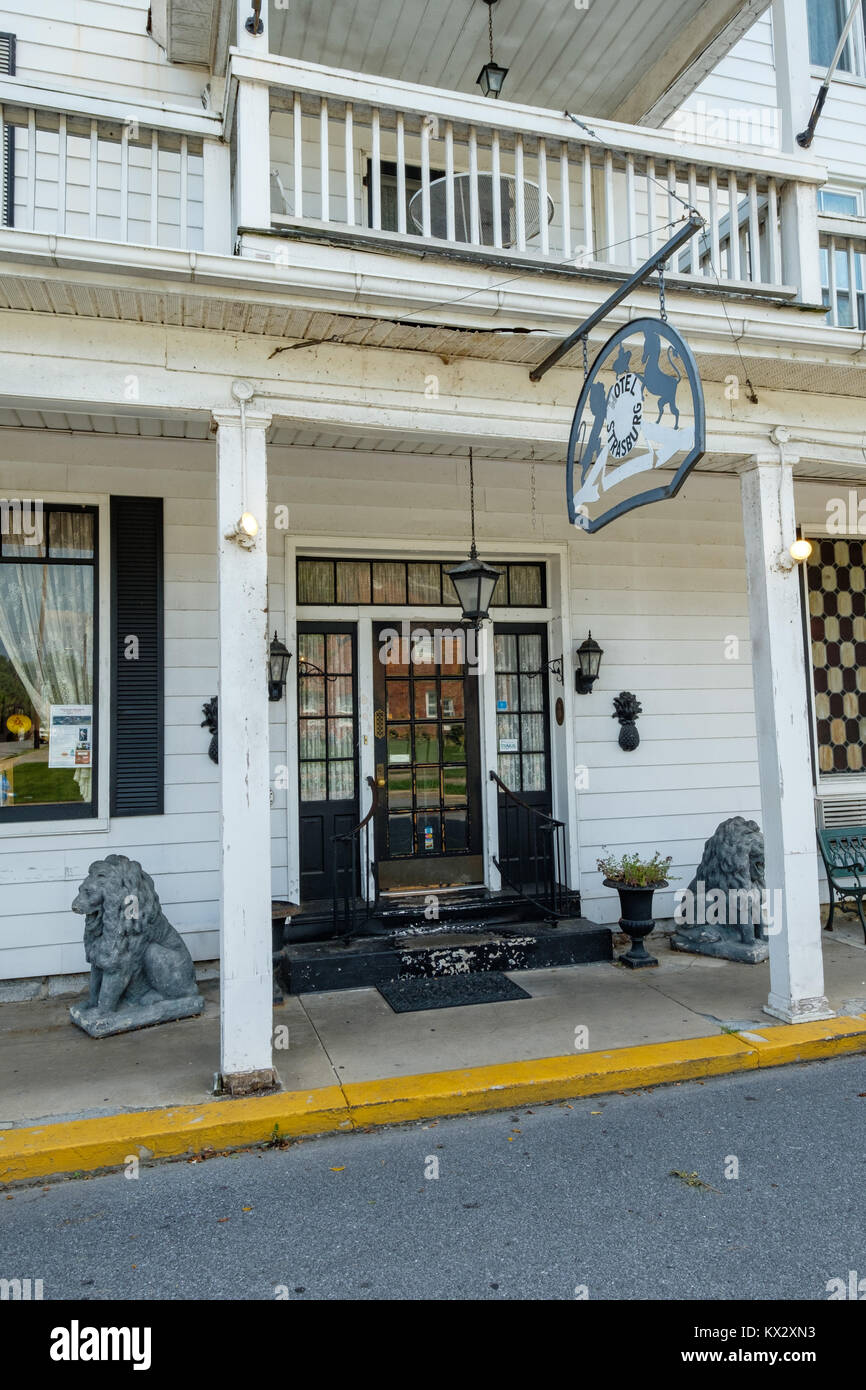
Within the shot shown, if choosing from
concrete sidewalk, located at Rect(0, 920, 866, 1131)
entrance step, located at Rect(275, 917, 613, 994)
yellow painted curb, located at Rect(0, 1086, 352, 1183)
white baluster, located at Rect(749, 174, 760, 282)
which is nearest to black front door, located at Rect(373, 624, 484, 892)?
entrance step, located at Rect(275, 917, 613, 994)

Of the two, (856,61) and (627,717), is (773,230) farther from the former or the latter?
(856,61)

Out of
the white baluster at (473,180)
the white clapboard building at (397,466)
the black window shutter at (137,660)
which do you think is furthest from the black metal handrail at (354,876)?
the white baluster at (473,180)

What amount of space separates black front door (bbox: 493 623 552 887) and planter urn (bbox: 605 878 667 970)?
3.19 ft

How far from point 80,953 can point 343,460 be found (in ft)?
13.4

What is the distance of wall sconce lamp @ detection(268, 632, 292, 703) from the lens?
6332mm

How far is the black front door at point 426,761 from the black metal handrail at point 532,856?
23 cm

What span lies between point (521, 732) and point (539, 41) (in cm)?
524

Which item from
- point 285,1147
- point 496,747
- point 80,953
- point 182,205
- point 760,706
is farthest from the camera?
point 496,747

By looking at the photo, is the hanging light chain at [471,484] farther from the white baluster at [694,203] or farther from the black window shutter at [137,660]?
the black window shutter at [137,660]

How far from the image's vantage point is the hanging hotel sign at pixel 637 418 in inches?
149

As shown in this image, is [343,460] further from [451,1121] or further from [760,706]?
[451,1121]

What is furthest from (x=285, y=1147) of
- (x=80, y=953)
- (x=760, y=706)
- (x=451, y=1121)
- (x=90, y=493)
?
(x=90, y=493)

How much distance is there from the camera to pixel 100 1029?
5.19 m

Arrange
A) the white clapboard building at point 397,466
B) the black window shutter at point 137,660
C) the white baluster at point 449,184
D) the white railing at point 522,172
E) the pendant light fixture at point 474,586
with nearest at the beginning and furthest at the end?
1. the white clapboard building at point 397,466
2. the white railing at point 522,172
3. the white baluster at point 449,184
4. the pendant light fixture at point 474,586
5. the black window shutter at point 137,660
